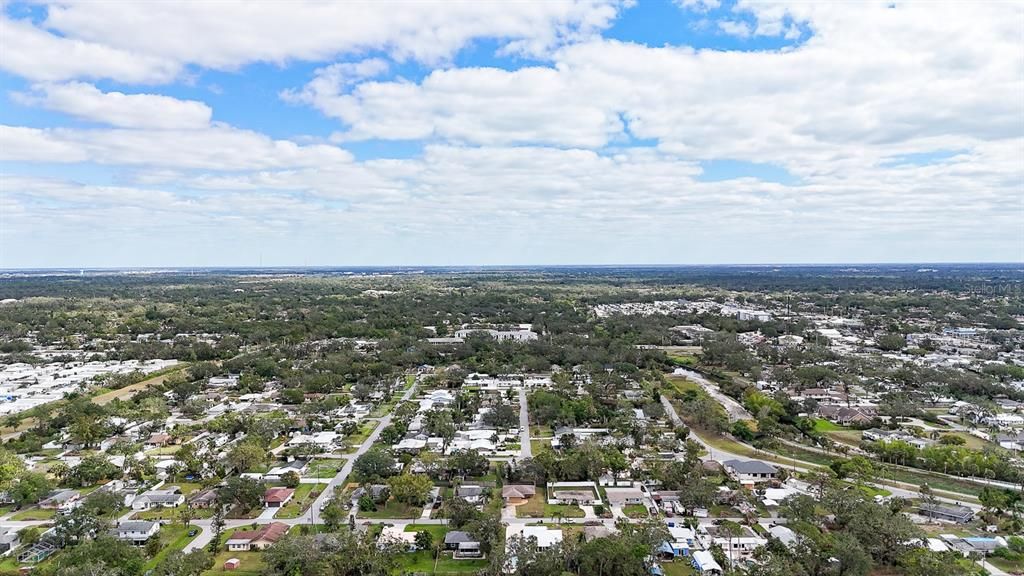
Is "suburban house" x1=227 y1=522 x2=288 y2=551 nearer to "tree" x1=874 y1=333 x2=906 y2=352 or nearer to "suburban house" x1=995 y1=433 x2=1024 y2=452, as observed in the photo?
"suburban house" x1=995 y1=433 x2=1024 y2=452

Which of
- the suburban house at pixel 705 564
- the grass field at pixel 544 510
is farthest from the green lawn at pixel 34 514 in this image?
the suburban house at pixel 705 564

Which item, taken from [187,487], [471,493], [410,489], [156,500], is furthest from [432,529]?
[187,487]

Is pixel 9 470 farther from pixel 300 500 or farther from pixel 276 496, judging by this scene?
pixel 300 500

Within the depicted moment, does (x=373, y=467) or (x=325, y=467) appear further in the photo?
(x=325, y=467)

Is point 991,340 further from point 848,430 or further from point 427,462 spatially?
point 427,462

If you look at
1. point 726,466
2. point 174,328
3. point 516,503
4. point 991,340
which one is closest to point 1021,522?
point 726,466

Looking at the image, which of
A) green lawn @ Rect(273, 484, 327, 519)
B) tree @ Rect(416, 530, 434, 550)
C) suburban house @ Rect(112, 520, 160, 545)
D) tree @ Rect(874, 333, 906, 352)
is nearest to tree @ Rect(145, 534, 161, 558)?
suburban house @ Rect(112, 520, 160, 545)
